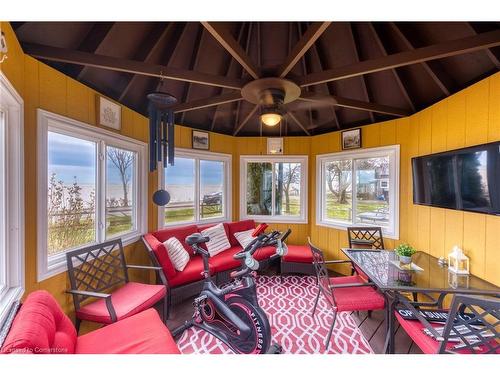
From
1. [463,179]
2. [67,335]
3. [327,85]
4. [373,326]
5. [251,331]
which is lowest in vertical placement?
[373,326]

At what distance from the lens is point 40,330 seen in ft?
3.69

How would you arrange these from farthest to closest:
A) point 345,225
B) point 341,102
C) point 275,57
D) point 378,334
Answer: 1. point 345,225
2. point 275,57
3. point 341,102
4. point 378,334

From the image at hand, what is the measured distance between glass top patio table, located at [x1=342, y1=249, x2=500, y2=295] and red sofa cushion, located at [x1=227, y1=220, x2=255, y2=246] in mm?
2142

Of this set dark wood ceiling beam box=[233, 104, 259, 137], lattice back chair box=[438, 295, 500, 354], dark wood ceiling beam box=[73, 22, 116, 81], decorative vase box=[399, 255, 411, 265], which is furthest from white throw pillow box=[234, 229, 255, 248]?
dark wood ceiling beam box=[73, 22, 116, 81]

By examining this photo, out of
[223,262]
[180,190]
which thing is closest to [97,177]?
[180,190]

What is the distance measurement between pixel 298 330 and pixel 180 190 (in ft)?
9.34

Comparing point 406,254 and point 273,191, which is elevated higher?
point 273,191

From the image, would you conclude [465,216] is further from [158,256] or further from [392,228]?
[158,256]

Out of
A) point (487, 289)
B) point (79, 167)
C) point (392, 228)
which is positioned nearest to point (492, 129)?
point (487, 289)

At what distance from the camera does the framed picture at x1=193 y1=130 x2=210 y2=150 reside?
13.2ft

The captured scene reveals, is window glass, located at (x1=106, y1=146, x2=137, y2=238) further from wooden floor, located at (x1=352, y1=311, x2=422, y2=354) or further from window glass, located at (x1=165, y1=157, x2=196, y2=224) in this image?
wooden floor, located at (x1=352, y1=311, x2=422, y2=354)

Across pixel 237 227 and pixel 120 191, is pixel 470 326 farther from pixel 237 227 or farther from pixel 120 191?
pixel 120 191

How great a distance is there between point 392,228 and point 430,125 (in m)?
1.60

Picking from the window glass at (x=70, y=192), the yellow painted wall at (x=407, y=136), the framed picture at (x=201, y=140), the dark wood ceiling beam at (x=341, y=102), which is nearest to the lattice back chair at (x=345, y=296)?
the yellow painted wall at (x=407, y=136)
